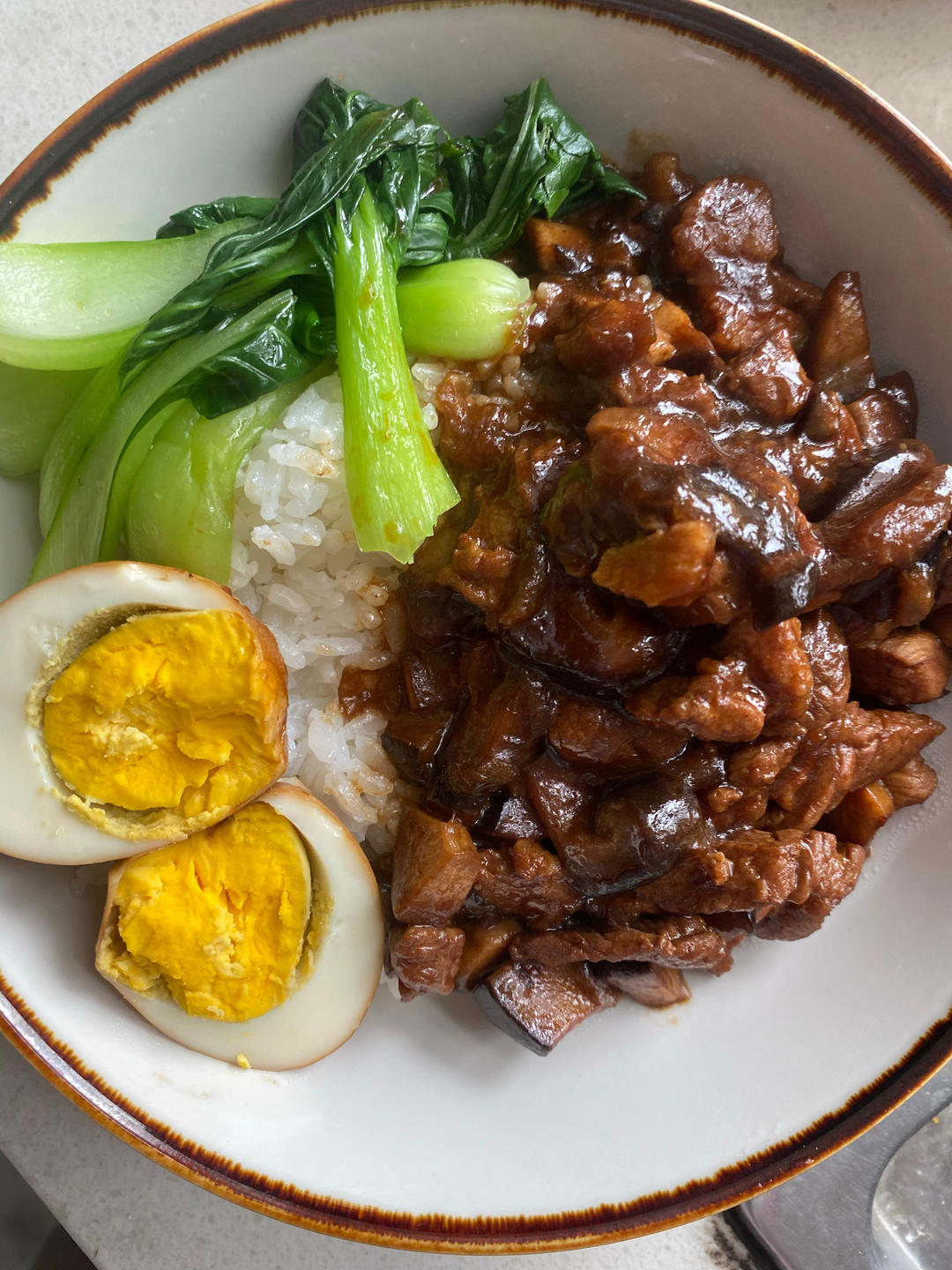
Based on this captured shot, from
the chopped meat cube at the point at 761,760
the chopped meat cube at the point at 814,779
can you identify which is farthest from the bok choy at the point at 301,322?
the chopped meat cube at the point at 814,779

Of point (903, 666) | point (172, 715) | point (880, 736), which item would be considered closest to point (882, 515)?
point (903, 666)

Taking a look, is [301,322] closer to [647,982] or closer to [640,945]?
[640,945]

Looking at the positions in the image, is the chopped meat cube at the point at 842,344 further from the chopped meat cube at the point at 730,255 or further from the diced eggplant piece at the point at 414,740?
the diced eggplant piece at the point at 414,740

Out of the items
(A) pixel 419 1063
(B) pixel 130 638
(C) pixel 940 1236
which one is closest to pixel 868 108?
(B) pixel 130 638

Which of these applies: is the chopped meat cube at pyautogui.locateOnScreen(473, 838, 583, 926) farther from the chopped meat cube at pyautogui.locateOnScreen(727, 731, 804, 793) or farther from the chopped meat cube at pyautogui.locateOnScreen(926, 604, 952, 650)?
the chopped meat cube at pyautogui.locateOnScreen(926, 604, 952, 650)

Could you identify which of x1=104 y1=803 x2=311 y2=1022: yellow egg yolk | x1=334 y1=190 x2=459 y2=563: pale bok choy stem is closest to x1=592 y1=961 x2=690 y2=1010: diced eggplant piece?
x1=104 y1=803 x2=311 y2=1022: yellow egg yolk
